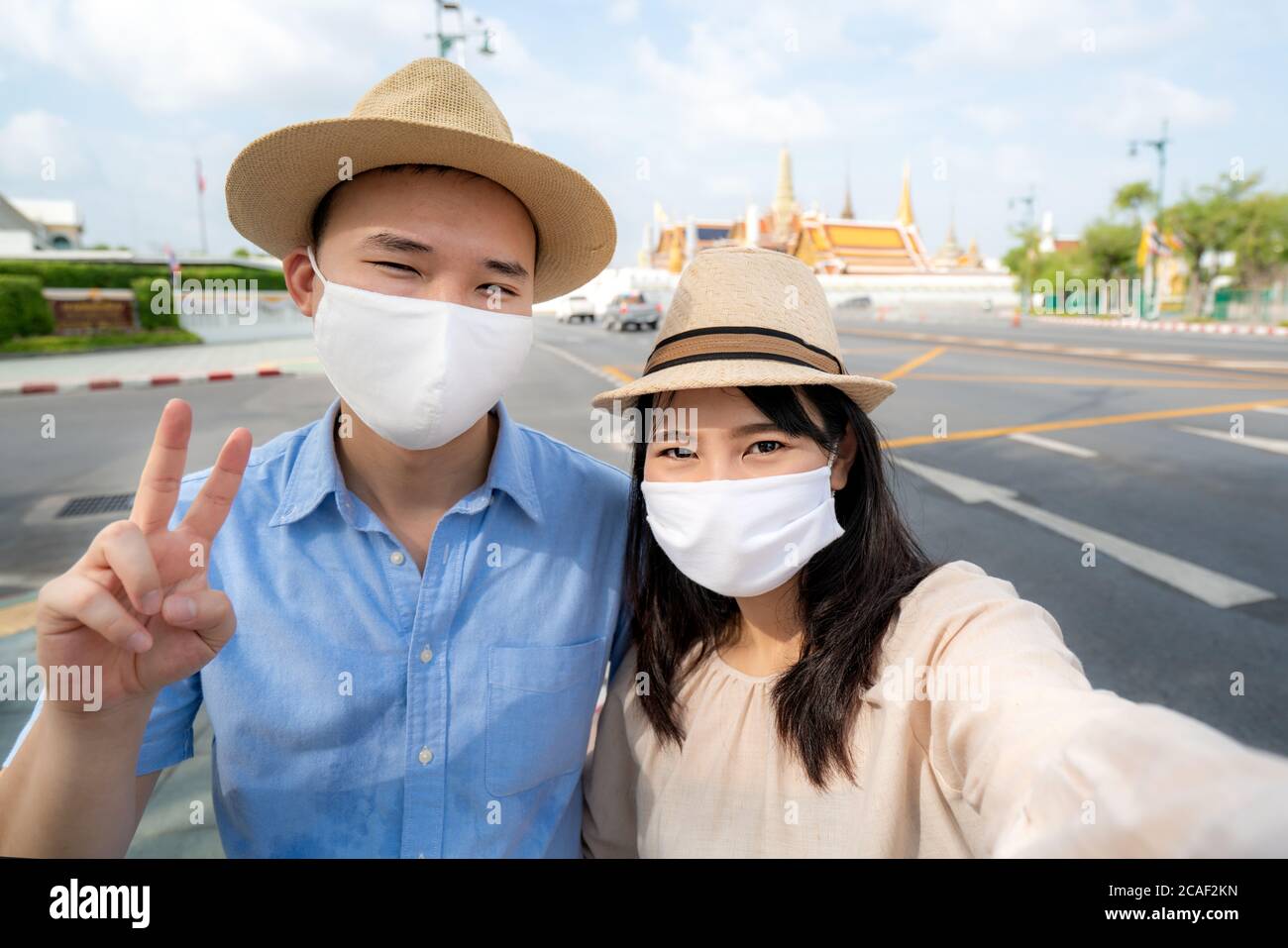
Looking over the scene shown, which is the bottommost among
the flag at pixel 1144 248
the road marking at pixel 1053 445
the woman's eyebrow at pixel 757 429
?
the road marking at pixel 1053 445

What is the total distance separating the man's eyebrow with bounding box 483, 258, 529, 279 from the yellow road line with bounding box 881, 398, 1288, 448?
6.42m

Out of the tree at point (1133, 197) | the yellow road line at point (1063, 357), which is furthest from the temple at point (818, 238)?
the yellow road line at point (1063, 357)

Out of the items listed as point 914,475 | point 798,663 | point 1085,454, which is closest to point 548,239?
point 798,663

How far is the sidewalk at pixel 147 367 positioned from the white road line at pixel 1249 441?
14.0m

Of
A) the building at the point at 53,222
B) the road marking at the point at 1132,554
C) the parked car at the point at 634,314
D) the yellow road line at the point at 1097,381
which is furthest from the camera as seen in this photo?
the building at the point at 53,222

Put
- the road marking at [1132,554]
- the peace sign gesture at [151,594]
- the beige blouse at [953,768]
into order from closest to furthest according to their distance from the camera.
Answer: the beige blouse at [953,768]
the peace sign gesture at [151,594]
the road marking at [1132,554]

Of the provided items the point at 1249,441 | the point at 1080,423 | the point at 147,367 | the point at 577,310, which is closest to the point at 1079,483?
the point at 1249,441

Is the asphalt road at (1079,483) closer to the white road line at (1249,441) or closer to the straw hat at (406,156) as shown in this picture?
the white road line at (1249,441)

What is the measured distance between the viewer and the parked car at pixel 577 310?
3755 cm

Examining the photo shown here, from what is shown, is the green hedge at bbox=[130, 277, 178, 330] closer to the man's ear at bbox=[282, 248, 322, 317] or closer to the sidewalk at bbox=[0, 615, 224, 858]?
the sidewalk at bbox=[0, 615, 224, 858]

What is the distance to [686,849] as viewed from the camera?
4.68 feet

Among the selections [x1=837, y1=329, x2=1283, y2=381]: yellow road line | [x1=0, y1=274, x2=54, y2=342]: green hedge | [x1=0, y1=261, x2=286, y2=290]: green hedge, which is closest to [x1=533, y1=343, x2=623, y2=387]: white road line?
[x1=0, y1=261, x2=286, y2=290]: green hedge

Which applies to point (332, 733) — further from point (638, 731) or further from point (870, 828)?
point (870, 828)

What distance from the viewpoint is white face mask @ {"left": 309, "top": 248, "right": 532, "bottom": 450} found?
1.50m
